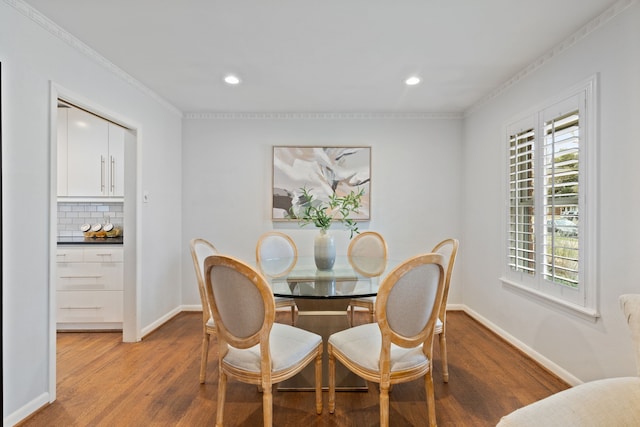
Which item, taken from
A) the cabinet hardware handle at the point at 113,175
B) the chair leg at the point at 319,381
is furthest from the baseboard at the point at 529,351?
the cabinet hardware handle at the point at 113,175

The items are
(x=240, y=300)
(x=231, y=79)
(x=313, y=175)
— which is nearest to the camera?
(x=240, y=300)

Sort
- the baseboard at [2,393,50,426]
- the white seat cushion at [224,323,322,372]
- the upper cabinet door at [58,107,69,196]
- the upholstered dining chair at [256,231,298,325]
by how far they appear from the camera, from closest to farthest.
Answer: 1. the white seat cushion at [224,323,322,372]
2. the baseboard at [2,393,50,426]
3. the upholstered dining chair at [256,231,298,325]
4. the upper cabinet door at [58,107,69,196]

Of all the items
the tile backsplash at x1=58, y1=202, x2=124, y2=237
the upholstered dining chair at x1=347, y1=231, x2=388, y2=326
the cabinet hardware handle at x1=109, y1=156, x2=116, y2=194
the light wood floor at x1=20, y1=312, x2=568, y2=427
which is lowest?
the light wood floor at x1=20, y1=312, x2=568, y2=427

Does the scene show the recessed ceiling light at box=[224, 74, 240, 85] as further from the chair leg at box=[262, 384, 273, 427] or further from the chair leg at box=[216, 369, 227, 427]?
the chair leg at box=[262, 384, 273, 427]

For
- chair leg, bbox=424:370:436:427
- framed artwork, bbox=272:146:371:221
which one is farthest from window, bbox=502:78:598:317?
framed artwork, bbox=272:146:371:221

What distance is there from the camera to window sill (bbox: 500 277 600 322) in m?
2.20

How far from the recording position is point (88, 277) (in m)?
3.46

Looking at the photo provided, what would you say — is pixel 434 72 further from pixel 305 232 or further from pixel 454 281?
pixel 454 281

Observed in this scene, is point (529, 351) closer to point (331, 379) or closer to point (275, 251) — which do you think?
point (331, 379)

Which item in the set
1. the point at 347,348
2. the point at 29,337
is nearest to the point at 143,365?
the point at 29,337

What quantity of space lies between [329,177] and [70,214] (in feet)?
10.5

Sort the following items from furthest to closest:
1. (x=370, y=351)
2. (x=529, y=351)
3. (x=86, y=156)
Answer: (x=86, y=156) < (x=529, y=351) < (x=370, y=351)

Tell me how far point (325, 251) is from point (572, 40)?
2.37 metres

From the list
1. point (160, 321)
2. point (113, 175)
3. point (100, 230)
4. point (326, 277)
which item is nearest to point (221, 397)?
point (326, 277)
